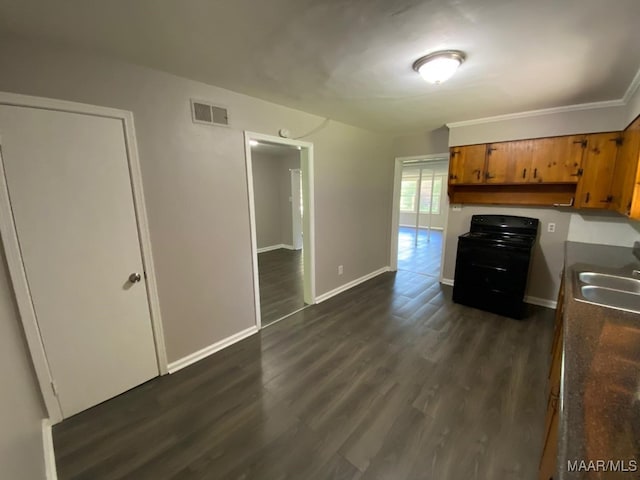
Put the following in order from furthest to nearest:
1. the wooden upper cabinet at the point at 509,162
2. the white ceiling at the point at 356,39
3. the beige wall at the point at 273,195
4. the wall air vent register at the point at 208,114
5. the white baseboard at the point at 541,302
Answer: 1. the beige wall at the point at 273,195
2. the white baseboard at the point at 541,302
3. the wooden upper cabinet at the point at 509,162
4. the wall air vent register at the point at 208,114
5. the white ceiling at the point at 356,39

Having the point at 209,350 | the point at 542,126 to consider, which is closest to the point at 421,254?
the point at 542,126

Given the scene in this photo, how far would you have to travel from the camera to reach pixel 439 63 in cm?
173

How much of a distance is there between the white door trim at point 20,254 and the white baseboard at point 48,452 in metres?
0.07

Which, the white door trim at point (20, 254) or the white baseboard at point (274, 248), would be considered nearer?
the white door trim at point (20, 254)

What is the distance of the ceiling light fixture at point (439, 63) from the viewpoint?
169 cm

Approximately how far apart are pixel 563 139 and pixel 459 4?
8.63 feet

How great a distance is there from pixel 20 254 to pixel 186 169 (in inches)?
44.9

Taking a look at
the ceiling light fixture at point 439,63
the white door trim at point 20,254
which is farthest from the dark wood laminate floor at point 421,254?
the white door trim at point 20,254

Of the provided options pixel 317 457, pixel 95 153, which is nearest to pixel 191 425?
pixel 317 457

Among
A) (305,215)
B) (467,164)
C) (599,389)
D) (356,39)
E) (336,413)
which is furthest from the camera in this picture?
(467,164)

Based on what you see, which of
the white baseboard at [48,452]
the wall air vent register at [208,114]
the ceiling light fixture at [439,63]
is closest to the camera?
the white baseboard at [48,452]

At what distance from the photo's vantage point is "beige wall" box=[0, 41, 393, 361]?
5.34ft

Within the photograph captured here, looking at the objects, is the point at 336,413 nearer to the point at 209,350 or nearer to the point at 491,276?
the point at 209,350

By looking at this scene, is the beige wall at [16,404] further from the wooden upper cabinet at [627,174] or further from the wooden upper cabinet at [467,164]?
the wooden upper cabinet at [467,164]
